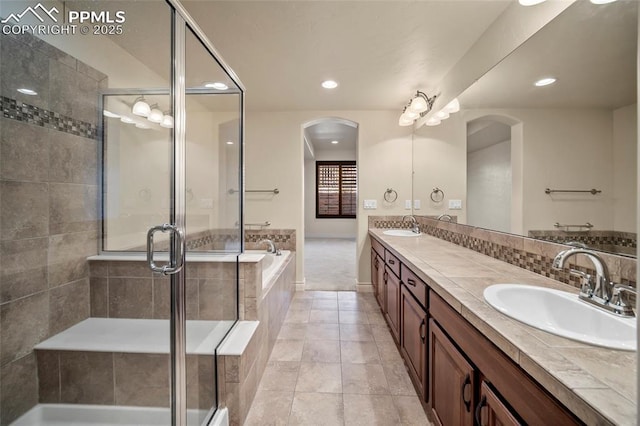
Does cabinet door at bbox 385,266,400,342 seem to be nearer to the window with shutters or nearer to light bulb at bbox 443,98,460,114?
light bulb at bbox 443,98,460,114

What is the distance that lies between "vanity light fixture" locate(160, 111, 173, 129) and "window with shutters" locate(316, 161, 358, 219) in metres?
6.66

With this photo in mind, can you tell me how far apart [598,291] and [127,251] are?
2.48 m

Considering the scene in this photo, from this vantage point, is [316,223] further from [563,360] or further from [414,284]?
[563,360]

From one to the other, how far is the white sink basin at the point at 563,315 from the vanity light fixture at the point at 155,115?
76.7 inches

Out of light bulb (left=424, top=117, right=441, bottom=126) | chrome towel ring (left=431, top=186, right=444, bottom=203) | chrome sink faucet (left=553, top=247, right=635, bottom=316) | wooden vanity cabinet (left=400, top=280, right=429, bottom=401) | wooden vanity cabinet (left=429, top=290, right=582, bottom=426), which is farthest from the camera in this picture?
chrome towel ring (left=431, top=186, right=444, bottom=203)

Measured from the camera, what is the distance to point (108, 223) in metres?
1.77

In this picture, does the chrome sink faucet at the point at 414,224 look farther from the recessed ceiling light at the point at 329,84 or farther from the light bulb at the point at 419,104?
the recessed ceiling light at the point at 329,84

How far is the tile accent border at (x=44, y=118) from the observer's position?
1.27 metres

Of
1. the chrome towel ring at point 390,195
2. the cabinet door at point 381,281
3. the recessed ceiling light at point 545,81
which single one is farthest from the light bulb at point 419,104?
the cabinet door at point 381,281

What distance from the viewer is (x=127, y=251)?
178 cm

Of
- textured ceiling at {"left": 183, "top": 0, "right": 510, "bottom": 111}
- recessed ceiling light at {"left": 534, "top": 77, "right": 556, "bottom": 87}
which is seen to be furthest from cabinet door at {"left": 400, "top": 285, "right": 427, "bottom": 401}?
textured ceiling at {"left": 183, "top": 0, "right": 510, "bottom": 111}

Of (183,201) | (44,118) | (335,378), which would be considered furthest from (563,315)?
(44,118)

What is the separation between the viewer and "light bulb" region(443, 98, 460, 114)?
2311mm

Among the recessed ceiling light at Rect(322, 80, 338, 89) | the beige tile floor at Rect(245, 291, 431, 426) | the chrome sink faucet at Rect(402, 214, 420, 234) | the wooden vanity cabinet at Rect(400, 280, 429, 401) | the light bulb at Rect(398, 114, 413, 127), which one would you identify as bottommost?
the beige tile floor at Rect(245, 291, 431, 426)
